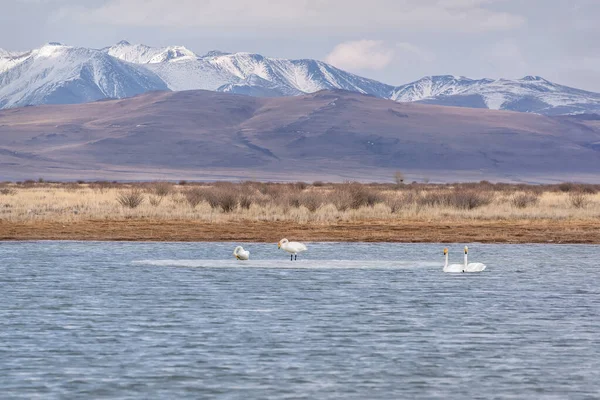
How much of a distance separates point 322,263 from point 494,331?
10.5 metres

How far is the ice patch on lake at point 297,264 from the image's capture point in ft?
85.5

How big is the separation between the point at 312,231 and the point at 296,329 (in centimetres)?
2036

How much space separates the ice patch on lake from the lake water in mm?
47

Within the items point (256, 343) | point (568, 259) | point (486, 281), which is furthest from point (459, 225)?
point (256, 343)

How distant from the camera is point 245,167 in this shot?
179 meters

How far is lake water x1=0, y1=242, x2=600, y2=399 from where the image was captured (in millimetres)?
12984

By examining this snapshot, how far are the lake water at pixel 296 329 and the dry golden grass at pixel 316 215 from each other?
8.23 meters

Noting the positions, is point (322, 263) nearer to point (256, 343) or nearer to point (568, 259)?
point (568, 259)

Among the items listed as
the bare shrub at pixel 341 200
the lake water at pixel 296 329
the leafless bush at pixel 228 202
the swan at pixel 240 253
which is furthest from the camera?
the bare shrub at pixel 341 200

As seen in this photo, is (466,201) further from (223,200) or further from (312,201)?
(223,200)

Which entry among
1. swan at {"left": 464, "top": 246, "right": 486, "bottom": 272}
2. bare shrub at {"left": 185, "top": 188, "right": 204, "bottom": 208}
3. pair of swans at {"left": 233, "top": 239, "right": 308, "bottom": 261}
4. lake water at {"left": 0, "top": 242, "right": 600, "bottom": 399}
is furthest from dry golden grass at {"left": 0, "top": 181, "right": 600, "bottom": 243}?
swan at {"left": 464, "top": 246, "right": 486, "bottom": 272}

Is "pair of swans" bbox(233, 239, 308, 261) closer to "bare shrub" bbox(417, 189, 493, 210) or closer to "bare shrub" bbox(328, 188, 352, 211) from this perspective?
"bare shrub" bbox(328, 188, 352, 211)

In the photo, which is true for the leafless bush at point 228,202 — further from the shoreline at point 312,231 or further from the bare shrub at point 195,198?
the shoreline at point 312,231

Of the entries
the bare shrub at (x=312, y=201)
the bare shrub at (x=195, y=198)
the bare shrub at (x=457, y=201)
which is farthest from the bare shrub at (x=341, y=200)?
the bare shrub at (x=195, y=198)
